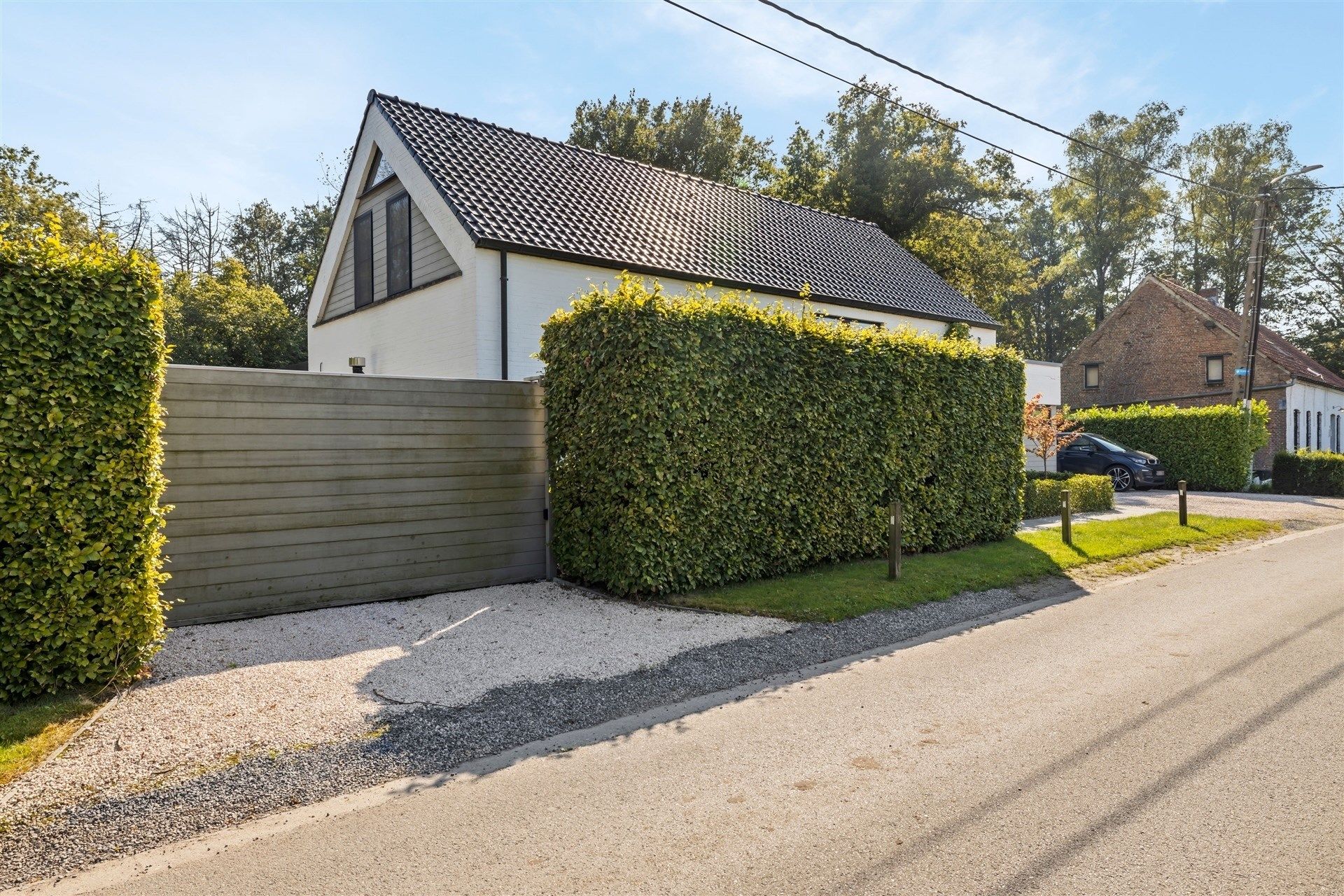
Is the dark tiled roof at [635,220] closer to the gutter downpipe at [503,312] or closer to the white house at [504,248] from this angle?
the white house at [504,248]

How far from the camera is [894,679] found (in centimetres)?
567

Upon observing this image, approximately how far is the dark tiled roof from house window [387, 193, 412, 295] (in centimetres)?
129

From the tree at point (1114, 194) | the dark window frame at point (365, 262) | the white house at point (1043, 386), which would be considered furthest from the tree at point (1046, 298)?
the dark window frame at point (365, 262)

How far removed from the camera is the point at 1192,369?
33.8m

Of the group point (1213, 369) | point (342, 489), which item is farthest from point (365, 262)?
point (1213, 369)

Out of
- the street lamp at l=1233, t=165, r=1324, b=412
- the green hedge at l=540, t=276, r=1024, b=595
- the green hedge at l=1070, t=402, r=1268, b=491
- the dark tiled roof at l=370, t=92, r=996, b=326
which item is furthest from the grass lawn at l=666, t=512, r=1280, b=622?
the street lamp at l=1233, t=165, r=1324, b=412

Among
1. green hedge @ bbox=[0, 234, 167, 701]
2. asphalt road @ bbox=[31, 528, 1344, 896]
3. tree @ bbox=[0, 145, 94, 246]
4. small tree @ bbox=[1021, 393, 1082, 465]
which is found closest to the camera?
asphalt road @ bbox=[31, 528, 1344, 896]

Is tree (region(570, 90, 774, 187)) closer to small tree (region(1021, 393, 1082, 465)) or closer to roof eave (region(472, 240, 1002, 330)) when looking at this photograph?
roof eave (region(472, 240, 1002, 330))

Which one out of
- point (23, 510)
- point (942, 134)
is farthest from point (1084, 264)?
point (23, 510)

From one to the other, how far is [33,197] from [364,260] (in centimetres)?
1826

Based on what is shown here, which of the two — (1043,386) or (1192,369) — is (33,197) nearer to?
(1043,386)

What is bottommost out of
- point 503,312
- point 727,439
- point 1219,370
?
point 727,439

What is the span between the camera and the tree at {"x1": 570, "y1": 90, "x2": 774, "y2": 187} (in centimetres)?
3441

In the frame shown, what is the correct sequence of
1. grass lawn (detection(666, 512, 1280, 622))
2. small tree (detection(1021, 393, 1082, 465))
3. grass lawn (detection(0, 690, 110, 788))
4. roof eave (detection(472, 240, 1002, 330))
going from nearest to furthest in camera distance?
grass lawn (detection(0, 690, 110, 788)) < grass lawn (detection(666, 512, 1280, 622)) < roof eave (detection(472, 240, 1002, 330)) < small tree (detection(1021, 393, 1082, 465))
